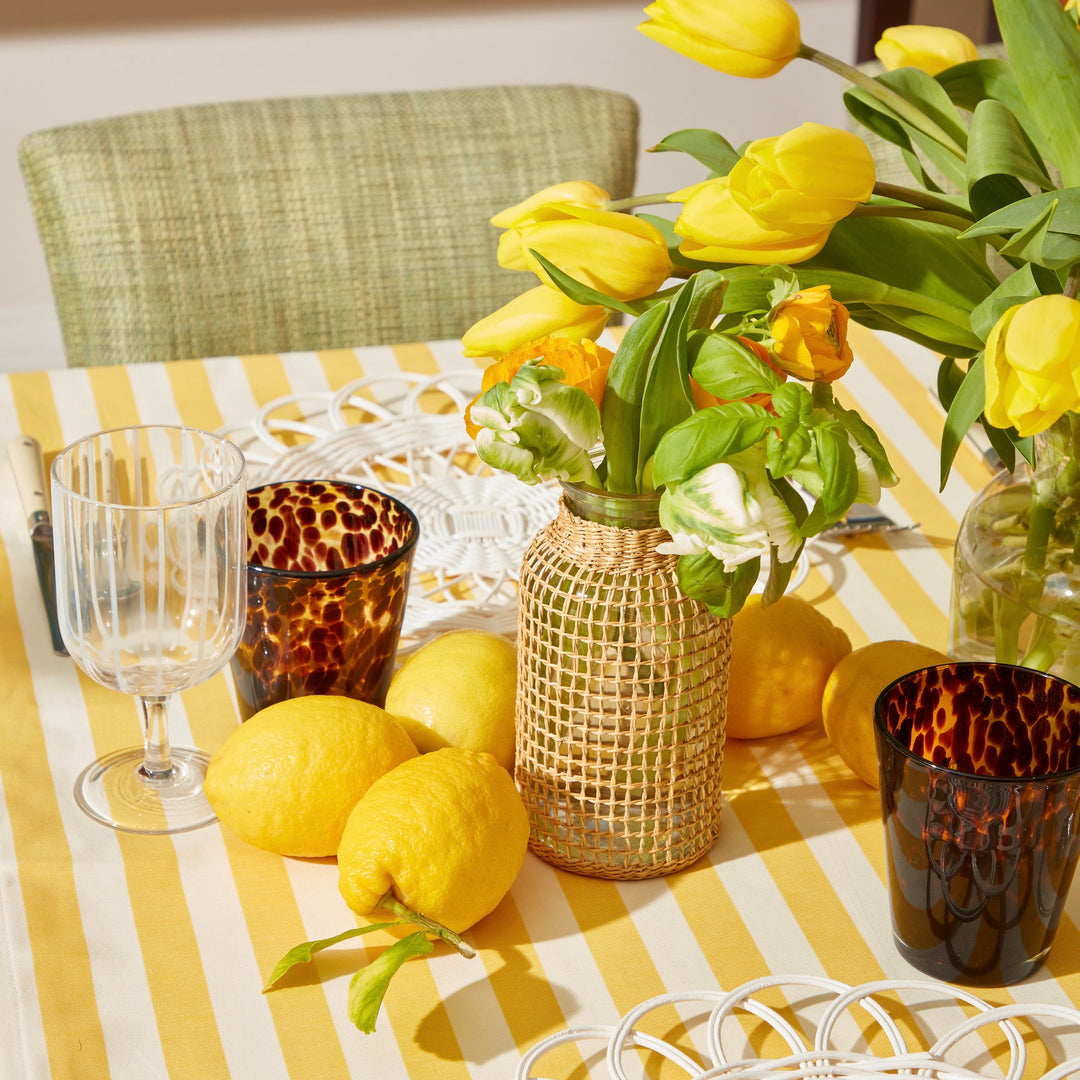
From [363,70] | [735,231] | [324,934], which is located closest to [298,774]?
[324,934]

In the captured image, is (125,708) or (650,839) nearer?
(650,839)

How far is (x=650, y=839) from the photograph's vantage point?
2.13ft

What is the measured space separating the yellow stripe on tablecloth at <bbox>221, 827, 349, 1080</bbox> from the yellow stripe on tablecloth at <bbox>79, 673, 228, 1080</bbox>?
0.08ft

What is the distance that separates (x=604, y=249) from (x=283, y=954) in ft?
1.12

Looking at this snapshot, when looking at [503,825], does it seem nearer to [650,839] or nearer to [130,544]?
[650,839]

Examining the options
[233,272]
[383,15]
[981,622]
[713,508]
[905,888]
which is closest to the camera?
[713,508]

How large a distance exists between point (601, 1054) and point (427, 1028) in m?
0.07

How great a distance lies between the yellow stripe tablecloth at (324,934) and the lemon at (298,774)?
0.10 ft

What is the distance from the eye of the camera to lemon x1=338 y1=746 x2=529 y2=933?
0.57 m

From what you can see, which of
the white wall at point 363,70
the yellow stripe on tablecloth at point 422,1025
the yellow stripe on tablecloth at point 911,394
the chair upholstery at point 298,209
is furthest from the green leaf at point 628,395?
the white wall at point 363,70

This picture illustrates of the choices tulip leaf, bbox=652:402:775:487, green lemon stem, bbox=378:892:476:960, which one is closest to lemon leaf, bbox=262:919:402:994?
green lemon stem, bbox=378:892:476:960

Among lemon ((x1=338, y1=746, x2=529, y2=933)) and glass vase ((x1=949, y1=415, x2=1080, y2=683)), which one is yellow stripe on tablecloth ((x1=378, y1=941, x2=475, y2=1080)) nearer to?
lemon ((x1=338, y1=746, x2=529, y2=933))

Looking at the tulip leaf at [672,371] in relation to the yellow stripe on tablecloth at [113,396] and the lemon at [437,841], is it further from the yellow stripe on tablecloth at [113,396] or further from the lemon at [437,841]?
the yellow stripe on tablecloth at [113,396]

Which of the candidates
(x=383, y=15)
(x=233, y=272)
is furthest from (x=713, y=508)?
(x=383, y=15)
